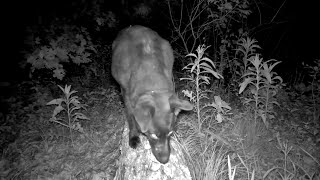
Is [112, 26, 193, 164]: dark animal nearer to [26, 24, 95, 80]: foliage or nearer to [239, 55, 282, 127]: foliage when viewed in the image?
[26, 24, 95, 80]: foliage

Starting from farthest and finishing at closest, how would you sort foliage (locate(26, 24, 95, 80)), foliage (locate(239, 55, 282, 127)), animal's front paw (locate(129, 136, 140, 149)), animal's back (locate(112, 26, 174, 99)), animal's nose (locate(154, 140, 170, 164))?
foliage (locate(26, 24, 95, 80))
foliage (locate(239, 55, 282, 127))
animal's back (locate(112, 26, 174, 99))
animal's front paw (locate(129, 136, 140, 149))
animal's nose (locate(154, 140, 170, 164))

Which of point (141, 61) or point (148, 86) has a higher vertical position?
point (141, 61)

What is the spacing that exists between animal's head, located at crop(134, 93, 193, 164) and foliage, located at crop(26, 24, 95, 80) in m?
2.46

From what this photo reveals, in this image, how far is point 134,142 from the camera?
355cm

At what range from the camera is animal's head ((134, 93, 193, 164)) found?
3.03 metres

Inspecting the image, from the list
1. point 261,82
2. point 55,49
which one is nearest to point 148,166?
point 261,82

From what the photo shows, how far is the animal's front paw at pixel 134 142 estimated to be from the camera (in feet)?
11.6

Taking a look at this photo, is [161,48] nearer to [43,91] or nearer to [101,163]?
[101,163]

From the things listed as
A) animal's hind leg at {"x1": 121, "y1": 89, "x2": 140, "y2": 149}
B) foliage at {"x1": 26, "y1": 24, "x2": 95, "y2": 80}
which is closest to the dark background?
foliage at {"x1": 26, "y1": 24, "x2": 95, "y2": 80}

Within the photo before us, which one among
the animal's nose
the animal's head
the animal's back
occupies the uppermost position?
the animal's back

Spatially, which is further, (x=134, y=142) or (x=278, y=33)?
(x=278, y=33)

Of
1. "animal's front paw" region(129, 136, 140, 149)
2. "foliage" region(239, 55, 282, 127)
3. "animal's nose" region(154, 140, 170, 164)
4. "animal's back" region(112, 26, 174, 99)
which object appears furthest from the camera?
"foliage" region(239, 55, 282, 127)

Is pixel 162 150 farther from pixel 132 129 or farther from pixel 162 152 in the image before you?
pixel 132 129

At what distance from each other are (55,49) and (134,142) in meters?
2.65
